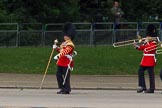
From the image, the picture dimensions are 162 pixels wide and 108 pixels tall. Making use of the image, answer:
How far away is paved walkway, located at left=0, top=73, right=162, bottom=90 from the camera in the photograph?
67.2ft

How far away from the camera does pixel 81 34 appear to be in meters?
29.9

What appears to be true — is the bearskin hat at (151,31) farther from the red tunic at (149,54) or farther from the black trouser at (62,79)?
the black trouser at (62,79)

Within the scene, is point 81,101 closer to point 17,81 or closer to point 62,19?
point 17,81

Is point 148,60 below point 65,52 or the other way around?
below

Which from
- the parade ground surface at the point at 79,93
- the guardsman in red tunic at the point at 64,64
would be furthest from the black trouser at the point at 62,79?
the parade ground surface at the point at 79,93

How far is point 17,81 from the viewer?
20953mm

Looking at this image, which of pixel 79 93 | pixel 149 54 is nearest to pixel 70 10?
pixel 149 54

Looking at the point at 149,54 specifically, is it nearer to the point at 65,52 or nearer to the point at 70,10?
the point at 65,52

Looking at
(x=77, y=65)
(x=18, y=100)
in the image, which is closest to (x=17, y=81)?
(x=77, y=65)

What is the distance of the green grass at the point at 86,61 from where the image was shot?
2280 centimetres

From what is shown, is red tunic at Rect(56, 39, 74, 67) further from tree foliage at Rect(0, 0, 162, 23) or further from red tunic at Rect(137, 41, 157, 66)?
tree foliage at Rect(0, 0, 162, 23)

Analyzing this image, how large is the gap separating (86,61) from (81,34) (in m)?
5.71

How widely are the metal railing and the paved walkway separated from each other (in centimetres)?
786

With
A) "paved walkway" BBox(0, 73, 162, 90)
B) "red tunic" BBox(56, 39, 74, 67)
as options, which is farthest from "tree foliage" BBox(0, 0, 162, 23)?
"red tunic" BBox(56, 39, 74, 67)
